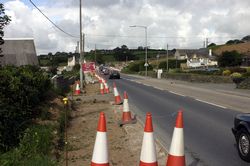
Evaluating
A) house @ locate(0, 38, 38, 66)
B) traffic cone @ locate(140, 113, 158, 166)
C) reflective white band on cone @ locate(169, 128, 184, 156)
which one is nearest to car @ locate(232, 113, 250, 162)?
reflective white band on cone @ locate(169, 128, 184, 156)

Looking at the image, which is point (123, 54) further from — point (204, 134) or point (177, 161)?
point (177, 161)

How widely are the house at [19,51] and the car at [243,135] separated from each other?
1627 inches

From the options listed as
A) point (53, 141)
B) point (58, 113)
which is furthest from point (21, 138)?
point (58, 113)

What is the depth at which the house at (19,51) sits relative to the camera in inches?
1873

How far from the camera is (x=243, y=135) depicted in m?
7.70

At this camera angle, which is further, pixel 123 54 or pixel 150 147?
pixel 123 54

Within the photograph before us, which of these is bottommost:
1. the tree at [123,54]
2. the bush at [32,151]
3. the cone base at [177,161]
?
the bush at [32,151]

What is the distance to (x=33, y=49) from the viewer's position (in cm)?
4991

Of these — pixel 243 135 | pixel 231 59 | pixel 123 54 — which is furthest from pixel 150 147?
pixel 123 54

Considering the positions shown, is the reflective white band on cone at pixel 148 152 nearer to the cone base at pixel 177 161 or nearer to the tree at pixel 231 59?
the cone base at pixel 177 161

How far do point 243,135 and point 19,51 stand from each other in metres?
43.5

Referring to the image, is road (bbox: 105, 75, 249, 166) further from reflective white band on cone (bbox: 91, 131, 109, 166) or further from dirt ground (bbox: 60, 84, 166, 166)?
reflective white band on cone (bbox: 91, 131, 109, 166)

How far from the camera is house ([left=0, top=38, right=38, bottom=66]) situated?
47575 millimetres

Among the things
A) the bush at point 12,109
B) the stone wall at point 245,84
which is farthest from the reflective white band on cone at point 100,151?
the stone wall at point 245,84
